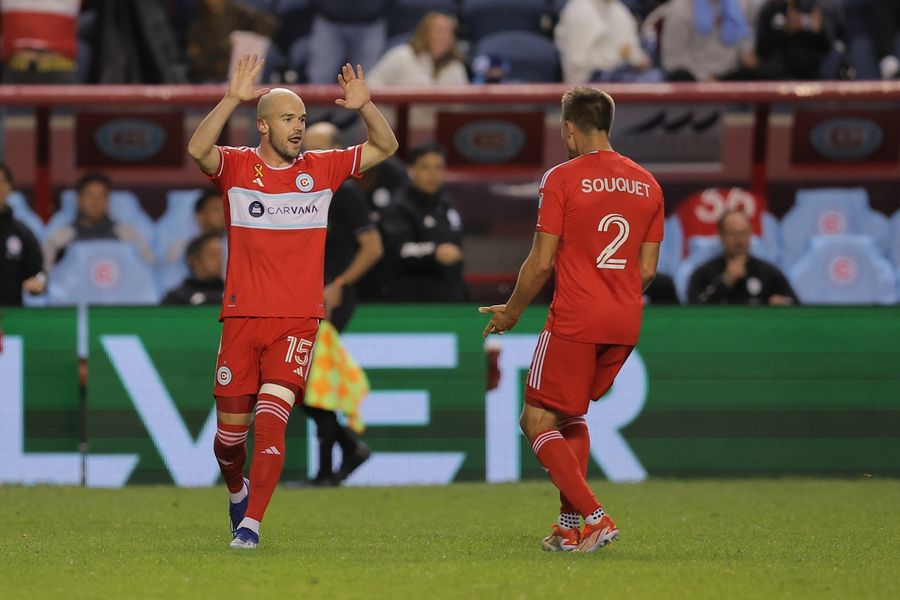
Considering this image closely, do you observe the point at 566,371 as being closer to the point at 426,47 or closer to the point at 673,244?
the point at 673,244

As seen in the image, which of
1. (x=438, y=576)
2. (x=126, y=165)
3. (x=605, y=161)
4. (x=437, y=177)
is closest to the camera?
(x=438, y=576)

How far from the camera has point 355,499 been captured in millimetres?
10273

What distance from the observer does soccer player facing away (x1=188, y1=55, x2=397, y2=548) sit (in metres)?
7.38

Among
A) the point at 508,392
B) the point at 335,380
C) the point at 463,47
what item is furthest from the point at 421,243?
the point at 463,47

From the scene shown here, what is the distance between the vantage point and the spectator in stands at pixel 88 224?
13.5 metres

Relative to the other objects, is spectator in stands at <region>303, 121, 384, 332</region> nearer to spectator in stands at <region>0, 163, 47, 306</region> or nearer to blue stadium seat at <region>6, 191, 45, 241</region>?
spectator in stands at <region>0, 163, 47, 306</region>

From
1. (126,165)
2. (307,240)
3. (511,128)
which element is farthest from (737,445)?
(126,165)

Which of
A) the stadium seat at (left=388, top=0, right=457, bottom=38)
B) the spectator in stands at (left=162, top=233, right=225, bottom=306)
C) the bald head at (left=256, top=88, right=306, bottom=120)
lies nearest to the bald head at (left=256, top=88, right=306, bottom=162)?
the bald head at (left=256, top=88, right=306, bottom=120)

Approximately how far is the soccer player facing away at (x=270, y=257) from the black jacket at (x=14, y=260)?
531 centimetres

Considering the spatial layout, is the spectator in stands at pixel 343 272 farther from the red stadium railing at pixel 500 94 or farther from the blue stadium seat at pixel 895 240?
the blue stadium seat at pixel 895 240

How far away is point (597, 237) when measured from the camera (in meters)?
7.27

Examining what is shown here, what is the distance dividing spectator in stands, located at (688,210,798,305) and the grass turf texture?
187 centimetres

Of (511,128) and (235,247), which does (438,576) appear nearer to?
(235,247)

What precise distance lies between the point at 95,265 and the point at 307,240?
6.59 metres
